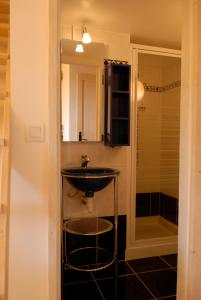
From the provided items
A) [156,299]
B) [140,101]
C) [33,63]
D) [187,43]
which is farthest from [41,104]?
[140,101]

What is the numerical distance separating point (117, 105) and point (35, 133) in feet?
4.22

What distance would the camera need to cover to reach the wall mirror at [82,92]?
2.23 m

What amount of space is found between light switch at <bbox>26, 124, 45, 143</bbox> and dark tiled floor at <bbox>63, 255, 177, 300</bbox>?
1344 millimetres

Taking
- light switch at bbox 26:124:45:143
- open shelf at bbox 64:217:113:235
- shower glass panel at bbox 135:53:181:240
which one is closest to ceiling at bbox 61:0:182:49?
shower glass panel at bbox 135:53:181:240

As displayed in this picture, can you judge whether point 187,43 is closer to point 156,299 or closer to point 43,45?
point 43,45

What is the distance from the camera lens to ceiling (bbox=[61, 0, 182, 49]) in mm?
1854

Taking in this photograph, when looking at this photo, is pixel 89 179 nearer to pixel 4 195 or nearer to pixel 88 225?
pixel 88 225

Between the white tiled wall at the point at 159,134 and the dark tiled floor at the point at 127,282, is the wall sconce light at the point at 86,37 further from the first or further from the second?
the dark tiled floor at the point at 127,282

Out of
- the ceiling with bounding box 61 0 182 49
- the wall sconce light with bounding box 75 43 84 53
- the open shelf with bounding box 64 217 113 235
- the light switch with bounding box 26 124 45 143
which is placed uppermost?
the ceiling with bounding box 61 0 182 49

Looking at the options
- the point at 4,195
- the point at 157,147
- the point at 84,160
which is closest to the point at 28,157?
the point at 4,195

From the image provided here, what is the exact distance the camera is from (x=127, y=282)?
206cm

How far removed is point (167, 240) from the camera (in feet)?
8.45

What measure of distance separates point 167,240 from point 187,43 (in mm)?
1976

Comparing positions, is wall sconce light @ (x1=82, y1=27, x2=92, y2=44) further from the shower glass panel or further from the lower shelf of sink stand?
the lower shelf of sink stand
